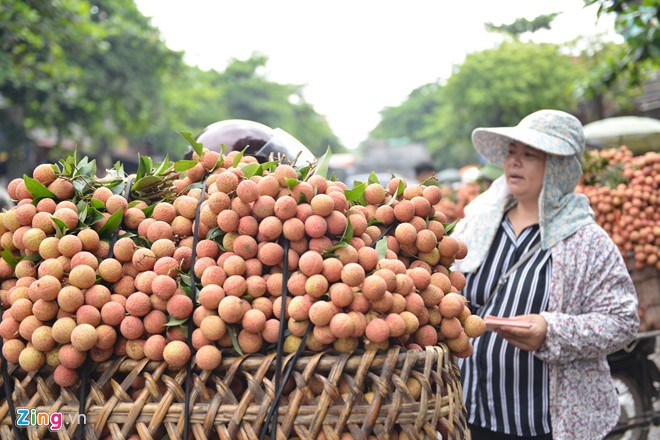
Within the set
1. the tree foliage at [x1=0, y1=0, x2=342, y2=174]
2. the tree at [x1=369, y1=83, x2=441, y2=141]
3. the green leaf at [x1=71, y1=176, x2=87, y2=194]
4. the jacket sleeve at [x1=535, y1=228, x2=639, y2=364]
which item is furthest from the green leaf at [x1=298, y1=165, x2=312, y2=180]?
the tree at [x1=369, y1=83, x2=441, y2=141]

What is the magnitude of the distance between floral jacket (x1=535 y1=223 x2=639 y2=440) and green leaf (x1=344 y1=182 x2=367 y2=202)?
1.01 metres

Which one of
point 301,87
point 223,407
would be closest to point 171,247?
point 223,407

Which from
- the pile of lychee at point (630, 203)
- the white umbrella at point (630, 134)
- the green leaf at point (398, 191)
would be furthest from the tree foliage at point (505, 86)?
the green leaf at point (398, 191)

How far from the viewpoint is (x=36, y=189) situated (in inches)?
47.6

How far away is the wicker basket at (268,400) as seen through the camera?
100cm

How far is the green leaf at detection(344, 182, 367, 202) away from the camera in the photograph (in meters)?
1.28

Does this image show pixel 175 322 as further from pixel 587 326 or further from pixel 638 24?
pixel 638 24

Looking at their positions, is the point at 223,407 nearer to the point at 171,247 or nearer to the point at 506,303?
the point at 171,247

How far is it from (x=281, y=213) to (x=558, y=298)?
4.51 ft

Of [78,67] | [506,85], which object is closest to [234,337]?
[78,67]

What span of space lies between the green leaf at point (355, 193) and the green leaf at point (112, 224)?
1.66ft

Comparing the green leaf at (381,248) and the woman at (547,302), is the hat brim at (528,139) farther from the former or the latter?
the green leaf at (381,248)

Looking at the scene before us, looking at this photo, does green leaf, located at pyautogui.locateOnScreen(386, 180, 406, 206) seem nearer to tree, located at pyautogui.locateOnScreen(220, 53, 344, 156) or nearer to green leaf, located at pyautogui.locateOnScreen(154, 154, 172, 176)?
green leaf, located at pyautogui.locateOnScreen(154, 154, 172, 176)

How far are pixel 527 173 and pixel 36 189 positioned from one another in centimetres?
179
